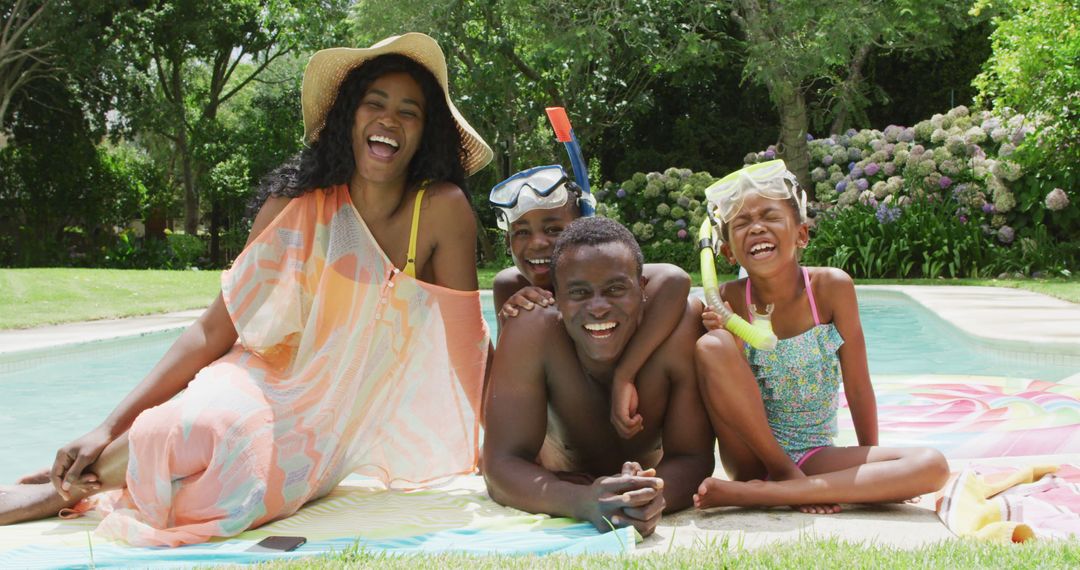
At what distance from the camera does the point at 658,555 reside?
7.81 feet

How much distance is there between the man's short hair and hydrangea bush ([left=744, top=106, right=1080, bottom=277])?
1059cm

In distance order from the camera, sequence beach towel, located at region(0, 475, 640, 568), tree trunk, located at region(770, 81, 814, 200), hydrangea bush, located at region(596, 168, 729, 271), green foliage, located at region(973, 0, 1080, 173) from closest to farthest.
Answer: beach towel, located at region(0, 475, 640, 568)
green foliage, located at region(973, 0, 1080, 173)
tree trunk, located at region(770, 81, 814, 200)
hydrangea bush, located at region(596, 168, 729, 271)

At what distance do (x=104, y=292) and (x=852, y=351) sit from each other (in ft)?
38.0

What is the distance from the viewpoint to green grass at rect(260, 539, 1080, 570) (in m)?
2.23

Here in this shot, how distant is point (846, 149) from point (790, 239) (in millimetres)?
12379

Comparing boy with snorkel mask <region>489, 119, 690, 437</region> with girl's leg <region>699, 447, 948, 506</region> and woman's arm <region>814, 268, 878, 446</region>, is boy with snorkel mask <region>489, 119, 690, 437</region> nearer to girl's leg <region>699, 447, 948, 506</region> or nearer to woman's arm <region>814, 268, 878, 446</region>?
woman's arm <region>814, 268, 878, 446</region>

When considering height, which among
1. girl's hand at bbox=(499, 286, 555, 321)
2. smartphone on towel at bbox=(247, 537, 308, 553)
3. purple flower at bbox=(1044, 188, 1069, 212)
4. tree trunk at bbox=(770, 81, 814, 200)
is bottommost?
smartphone on towel at bbox=(247, 537, 308, 553)

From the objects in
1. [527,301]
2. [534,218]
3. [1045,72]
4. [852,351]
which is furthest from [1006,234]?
[527,301]

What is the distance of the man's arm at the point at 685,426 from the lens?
3.05 m

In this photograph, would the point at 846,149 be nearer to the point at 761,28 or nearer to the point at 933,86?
the point at 761,28

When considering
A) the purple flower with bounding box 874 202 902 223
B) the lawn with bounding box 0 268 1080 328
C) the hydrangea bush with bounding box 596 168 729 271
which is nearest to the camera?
the lawn with bounding box 0 268 1080 328

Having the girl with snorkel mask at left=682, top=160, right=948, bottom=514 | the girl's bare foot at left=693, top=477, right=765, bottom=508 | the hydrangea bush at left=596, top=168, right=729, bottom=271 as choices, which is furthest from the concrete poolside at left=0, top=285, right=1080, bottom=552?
the hydrangea bush at left=596, top=168, right=729, bottom=271

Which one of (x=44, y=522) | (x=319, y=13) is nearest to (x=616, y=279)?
(x=44, y=522)

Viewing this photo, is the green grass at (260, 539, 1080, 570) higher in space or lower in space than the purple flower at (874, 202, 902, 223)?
lower
